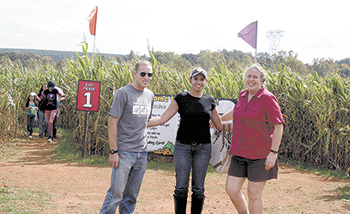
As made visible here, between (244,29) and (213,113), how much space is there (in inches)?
439

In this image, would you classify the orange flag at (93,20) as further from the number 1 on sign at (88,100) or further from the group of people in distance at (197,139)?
the group of people in distance at (197,139)

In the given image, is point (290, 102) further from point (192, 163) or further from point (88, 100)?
point (192, 163)

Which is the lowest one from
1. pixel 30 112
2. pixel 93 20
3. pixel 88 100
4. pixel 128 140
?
pixel 30 112

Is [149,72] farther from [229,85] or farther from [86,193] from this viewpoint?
[229,85]

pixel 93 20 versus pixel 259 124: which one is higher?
pixel 93 20

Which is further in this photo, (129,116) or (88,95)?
(88,95)

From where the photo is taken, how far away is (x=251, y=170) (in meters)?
3.51

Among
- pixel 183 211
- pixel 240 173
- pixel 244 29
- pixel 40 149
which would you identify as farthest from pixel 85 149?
pixel 244 29

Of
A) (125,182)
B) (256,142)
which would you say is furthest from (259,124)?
(125,182)

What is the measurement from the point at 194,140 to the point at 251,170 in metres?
0.73

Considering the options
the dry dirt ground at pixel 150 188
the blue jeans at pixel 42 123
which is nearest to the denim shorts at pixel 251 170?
the dry dirt ground at pixel 150 188

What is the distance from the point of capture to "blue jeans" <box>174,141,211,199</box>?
3.91 metres

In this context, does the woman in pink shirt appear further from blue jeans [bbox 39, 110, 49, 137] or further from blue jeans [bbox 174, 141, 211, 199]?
blue jeans [bbox 39, 110, 49, 137]

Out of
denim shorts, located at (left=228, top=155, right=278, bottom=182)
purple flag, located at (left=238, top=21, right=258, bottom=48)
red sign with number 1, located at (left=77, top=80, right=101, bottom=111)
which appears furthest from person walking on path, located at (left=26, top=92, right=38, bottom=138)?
denim shorts, located at (left=228, top=155, right=278, bottom=182)
